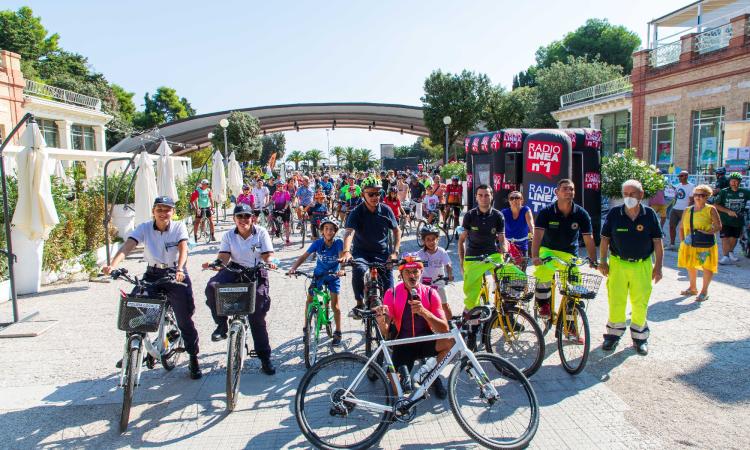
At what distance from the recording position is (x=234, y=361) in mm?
4852

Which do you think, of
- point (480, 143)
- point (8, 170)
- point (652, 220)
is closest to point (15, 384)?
point (652, 220)

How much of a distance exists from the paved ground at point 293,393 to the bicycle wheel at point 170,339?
232 mm

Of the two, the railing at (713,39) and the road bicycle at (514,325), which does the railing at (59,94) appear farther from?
the railing at (713,39)

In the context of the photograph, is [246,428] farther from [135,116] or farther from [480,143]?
[135,116]

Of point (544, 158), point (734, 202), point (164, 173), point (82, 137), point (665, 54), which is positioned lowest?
point (734, 202)

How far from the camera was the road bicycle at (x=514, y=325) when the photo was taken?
5.21 meters

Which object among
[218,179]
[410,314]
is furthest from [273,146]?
[410,314]

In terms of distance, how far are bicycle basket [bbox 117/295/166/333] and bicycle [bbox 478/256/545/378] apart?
125 inches

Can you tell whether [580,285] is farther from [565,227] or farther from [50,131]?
[50,131]

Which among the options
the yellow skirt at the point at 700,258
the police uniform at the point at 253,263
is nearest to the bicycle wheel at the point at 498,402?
the police uniform at the point at 253,263

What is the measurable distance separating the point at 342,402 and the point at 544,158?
31.4ft

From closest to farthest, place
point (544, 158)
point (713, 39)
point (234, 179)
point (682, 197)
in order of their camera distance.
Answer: point (544, 158) → point (682, 197) → point (713, 39) → point (234, 179)

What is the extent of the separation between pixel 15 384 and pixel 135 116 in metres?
80.4

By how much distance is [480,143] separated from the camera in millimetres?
14484
